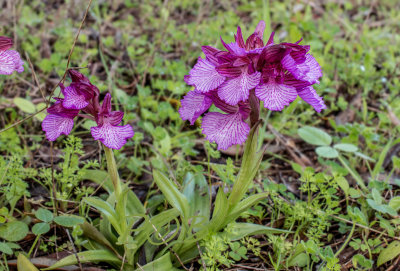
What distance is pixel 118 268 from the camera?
6.00 ft

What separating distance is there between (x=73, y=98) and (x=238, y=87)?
62cm

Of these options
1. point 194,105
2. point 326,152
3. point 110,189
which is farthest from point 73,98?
point 326,152

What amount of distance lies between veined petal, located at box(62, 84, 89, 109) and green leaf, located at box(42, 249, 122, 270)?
632 millimetres

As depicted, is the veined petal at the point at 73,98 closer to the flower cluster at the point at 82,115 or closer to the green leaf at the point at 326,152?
the flower cluster at the point at 82,115

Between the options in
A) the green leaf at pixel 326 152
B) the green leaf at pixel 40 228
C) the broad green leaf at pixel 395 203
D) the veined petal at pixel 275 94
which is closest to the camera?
the veined petal at pixel 275 94

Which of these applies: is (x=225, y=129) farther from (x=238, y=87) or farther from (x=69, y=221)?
(x=69, y=221)

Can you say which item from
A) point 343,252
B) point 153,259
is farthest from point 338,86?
point 153,259

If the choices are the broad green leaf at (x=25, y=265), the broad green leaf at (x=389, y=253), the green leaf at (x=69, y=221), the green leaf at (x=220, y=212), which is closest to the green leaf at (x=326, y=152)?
the broad green leaf at (x=389, y=253)

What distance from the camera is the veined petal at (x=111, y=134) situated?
4.81 ft

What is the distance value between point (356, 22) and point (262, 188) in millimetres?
3429

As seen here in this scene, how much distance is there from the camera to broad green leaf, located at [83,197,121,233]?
1.60 metres

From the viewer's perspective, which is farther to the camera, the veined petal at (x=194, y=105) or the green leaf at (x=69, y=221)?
the green leaf at (x=69, y=221)

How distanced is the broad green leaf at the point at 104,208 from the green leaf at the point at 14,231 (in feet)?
1.49

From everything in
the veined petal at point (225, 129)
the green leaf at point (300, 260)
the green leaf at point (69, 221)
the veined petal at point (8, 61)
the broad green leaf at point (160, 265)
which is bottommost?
the green leaf at point (300, 260)
